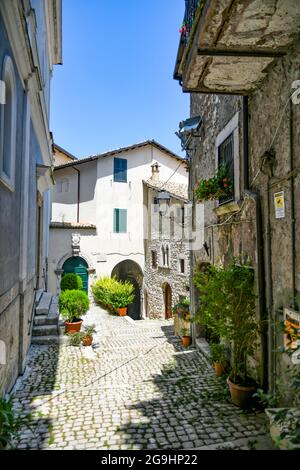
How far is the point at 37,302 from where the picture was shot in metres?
10.1

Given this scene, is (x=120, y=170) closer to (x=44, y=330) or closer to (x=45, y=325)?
(x=45, y=325)

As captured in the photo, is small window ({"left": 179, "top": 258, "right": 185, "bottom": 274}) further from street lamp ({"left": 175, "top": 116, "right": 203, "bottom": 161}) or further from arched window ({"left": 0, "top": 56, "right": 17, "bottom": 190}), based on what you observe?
arched window ({"left": 0, "top": 56, "right": 17, "bottom": 190})

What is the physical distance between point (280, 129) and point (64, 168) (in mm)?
17590

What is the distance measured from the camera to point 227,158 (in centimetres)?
630

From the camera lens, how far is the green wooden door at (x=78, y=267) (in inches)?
696

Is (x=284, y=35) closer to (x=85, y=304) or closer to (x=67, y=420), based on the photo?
(x=67, y=420)

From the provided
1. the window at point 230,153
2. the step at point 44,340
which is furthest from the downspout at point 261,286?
the step at point 44,340

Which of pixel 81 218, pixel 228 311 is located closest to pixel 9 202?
pixel 228 311

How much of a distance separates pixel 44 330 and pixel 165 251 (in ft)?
28.8

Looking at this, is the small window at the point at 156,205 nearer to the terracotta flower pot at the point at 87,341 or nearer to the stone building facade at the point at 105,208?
the stone building facade at the point at 105,208

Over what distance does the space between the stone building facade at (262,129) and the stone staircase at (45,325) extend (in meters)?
5.70

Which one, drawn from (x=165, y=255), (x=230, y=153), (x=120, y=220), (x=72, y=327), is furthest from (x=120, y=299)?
(x=230, y=153)

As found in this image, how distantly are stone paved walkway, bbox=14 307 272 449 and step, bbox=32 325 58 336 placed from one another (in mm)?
664

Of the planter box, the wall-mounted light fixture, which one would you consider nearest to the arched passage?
the wall-mounted light fixture
